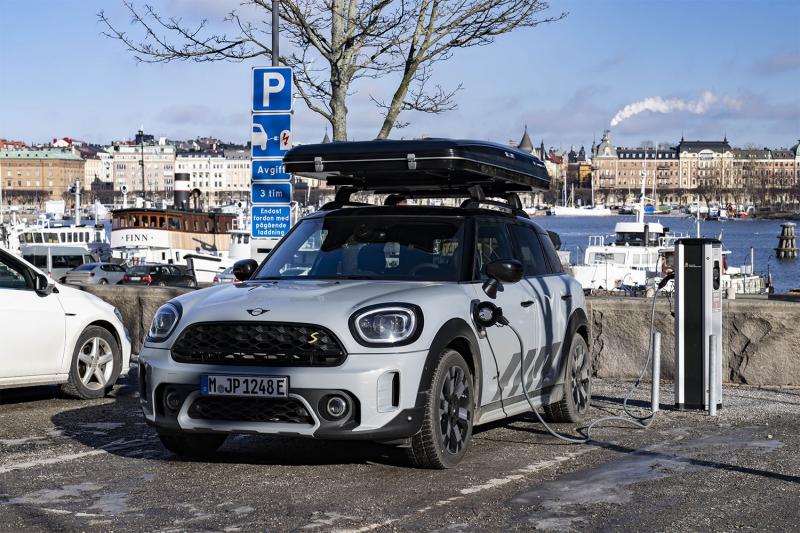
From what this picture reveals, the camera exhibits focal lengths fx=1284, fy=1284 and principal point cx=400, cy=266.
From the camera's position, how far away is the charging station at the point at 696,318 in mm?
9984

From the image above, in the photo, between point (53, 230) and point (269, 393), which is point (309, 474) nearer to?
point (269, 393)

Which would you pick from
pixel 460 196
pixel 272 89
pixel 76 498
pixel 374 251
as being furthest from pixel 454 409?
pixel 272 89

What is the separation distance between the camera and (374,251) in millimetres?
8055

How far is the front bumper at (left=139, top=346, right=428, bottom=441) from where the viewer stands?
265 inches

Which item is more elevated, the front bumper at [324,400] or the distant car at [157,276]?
the distant car at [157,276]

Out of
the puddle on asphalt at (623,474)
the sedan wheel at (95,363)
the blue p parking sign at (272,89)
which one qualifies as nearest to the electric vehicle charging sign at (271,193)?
the blue p parking sign at (272,89)

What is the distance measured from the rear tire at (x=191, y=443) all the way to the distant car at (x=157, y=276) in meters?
40.8

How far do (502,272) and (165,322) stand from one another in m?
2.04

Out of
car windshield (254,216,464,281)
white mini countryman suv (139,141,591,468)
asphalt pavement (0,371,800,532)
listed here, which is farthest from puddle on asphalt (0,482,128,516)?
car windshield (254,216,464,281)

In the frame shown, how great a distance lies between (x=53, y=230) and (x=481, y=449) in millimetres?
73906

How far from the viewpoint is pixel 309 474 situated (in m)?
7.03

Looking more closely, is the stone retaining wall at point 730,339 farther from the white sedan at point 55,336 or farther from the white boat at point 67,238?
the white boat at point 67,238

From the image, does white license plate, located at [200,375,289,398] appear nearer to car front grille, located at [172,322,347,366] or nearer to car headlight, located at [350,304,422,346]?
car front grille, located at [172,322,347,366]

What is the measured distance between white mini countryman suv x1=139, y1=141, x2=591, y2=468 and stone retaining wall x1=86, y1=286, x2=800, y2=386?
11.4ft
